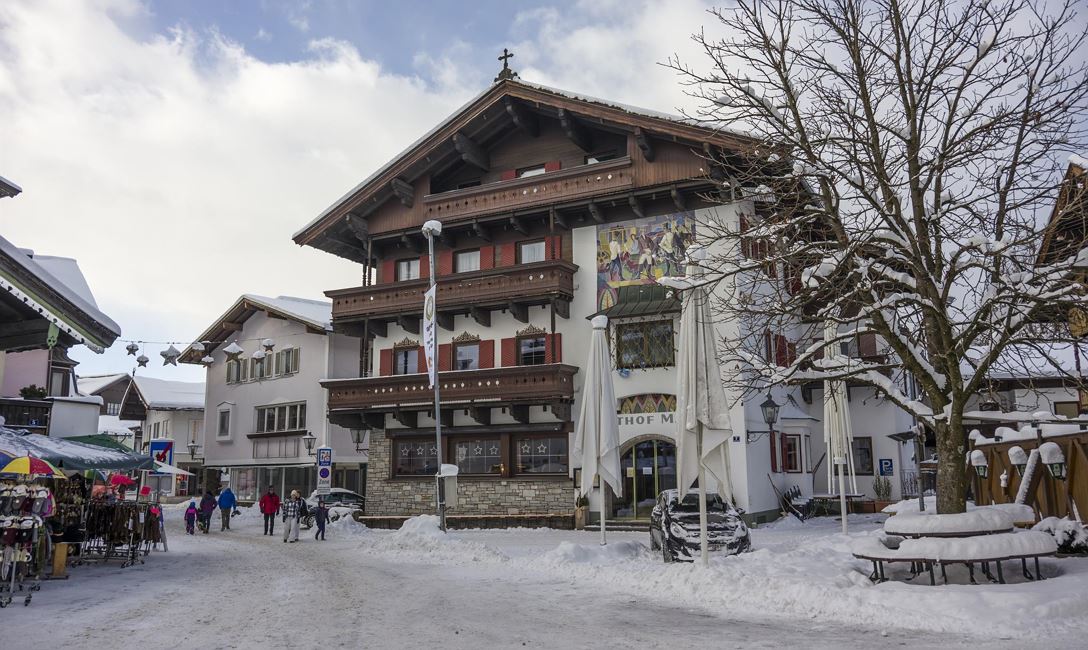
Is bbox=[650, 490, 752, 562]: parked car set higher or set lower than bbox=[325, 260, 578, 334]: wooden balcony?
lower

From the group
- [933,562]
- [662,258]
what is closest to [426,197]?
[662,258]

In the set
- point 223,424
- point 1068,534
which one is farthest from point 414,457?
point 1068,534

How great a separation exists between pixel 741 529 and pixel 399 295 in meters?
17.5

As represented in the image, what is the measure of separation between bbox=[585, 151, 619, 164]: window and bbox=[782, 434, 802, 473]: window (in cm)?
1086

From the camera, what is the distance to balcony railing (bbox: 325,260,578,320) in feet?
88.2

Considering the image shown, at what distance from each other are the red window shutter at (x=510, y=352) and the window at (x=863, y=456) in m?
12.9

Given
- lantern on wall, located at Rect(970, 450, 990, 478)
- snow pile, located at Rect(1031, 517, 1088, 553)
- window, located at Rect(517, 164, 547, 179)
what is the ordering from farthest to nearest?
1. window, located at Rect(517, 164, 547, 179)
2. lantern on wall, located at Rect(970, 450, 990, 478)
3. snow pile, located at Rect(1031, 517, 1088, 553)

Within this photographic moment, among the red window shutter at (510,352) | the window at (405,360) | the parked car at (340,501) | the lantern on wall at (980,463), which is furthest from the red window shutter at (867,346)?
the parked car at (340,501)

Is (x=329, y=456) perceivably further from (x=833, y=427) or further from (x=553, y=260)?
(x=833, y=427)

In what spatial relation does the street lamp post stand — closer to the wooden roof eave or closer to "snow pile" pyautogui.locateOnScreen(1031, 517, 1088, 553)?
the wooden roof eave

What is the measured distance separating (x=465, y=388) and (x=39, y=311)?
16.2 m

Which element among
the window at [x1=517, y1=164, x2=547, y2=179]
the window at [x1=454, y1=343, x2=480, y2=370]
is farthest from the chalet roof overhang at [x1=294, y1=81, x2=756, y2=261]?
the window at [x1=454, y1=343, x2=480, y2=370]

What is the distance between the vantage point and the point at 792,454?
91.6ft

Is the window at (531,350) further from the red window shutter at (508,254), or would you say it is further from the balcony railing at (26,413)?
the balcony railing at (26,413)
